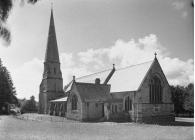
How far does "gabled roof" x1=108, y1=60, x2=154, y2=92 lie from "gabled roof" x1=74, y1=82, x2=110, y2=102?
1541mm

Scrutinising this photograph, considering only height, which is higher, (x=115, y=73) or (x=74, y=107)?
(x=115, y=73)

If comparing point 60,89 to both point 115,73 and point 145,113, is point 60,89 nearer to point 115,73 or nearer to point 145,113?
point 115,73

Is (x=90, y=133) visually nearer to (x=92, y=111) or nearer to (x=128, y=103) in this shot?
(x=128, y=103)

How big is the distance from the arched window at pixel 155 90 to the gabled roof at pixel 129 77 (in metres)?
1.90

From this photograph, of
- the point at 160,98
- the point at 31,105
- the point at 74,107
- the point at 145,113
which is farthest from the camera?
the point at 31,105

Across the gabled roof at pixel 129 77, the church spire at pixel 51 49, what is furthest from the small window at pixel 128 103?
the church spire at pixel 51 49

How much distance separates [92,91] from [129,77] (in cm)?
633

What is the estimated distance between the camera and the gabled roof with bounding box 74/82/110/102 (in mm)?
42281

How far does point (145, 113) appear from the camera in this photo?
1475 inches

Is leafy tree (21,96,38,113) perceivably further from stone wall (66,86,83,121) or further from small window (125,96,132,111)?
small window (125,96,132,111)

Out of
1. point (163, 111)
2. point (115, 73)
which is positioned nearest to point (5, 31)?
point (163, 111)

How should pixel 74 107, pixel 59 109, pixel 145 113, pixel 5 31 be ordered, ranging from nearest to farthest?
1. pixel 5 31
2. pixel 145 113
3. pixel 74 107
4. pixel 59 109

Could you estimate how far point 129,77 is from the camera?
142ft

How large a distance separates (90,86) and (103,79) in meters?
5.88
